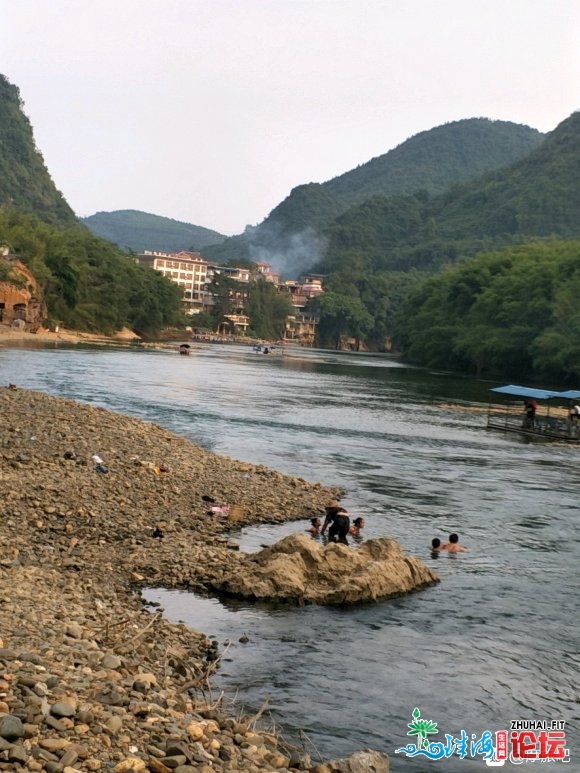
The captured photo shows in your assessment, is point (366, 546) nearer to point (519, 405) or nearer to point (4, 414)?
point (4, 414)

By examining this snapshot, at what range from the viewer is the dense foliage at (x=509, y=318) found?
99125mm

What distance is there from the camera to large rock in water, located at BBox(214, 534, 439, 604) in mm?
18016

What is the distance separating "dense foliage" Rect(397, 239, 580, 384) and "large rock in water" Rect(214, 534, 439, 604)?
255 feet

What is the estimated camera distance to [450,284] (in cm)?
14075

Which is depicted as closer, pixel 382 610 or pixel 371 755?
pixel 371 755

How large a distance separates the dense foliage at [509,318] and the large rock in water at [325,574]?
7766cm

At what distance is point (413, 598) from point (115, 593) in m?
6.20

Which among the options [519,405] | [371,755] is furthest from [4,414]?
[519,405]

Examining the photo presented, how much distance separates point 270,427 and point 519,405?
3045cm

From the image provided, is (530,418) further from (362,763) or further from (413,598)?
(362,763)

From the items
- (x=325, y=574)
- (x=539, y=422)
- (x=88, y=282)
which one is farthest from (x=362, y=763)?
(x=88, y=282)

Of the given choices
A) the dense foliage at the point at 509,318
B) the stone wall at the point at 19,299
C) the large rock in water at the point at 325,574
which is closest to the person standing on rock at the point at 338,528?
the large rock in water at the point at 325,574

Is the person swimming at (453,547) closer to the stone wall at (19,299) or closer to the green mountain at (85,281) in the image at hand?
the green mountain at (85,281)

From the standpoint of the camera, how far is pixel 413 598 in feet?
62.8
